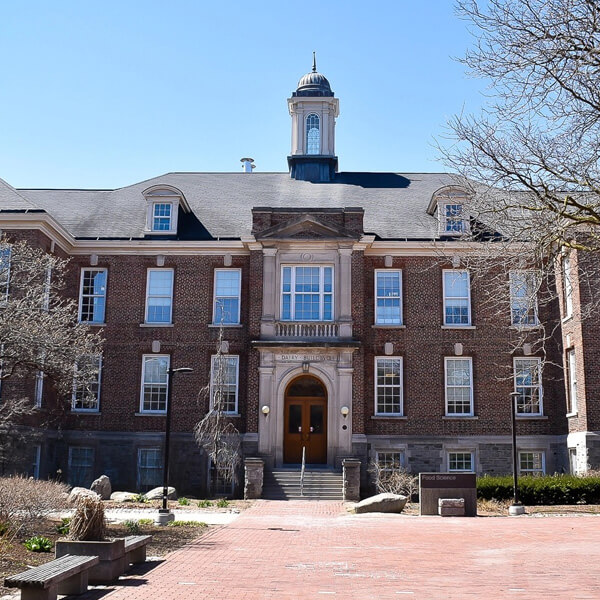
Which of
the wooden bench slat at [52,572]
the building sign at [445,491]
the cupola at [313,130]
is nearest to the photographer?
the wooden bench slat at [52,572]

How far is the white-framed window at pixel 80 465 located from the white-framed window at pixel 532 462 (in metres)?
16.2

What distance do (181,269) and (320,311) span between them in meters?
5.87

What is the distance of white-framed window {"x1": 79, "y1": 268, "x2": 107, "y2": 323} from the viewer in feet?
103

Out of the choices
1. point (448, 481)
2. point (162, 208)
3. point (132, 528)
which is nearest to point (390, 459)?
point (448, 481)

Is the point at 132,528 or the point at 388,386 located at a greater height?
the point at 388,386

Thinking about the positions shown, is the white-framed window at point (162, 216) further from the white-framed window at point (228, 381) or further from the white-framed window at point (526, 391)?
the white-framed window at point (526, 391)

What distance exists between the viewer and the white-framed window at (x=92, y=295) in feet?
103

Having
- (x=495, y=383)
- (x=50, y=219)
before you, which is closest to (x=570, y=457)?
(x=495, y=383)

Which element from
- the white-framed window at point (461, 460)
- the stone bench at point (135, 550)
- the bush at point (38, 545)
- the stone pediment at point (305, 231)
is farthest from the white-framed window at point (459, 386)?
the bush at point (38, 545)

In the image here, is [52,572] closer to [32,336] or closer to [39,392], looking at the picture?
[32,336]

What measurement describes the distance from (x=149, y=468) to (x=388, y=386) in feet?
31.5

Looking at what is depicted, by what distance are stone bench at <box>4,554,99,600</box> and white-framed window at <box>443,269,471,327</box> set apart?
21.8 m

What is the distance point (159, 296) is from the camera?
3120 centimetres

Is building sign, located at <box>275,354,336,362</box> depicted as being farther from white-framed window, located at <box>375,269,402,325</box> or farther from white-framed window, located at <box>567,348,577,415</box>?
white-framed window, located at <box>567,348,577,415</box>
